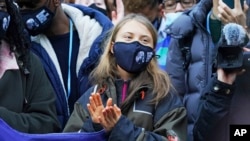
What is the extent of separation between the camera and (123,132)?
3.40m

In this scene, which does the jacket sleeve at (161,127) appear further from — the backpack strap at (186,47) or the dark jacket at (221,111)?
the backpack strap at (186,47)

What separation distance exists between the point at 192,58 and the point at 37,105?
3.29ft

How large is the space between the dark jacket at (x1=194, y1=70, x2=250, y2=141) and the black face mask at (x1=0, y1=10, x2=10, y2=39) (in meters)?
1.15

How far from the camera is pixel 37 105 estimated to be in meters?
3.72

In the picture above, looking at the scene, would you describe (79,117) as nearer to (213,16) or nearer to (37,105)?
(37,105)

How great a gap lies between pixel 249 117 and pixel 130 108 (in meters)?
0.67

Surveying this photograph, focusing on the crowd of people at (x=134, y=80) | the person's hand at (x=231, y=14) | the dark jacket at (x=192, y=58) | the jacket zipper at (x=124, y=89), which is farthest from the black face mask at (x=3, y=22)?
the person's hand at (x=231, y=14)

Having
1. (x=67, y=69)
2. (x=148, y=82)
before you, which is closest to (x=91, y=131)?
(x=148, y=82)

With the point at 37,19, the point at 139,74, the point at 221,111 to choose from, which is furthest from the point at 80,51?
the point at 221,111

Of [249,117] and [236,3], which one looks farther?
[236,3]

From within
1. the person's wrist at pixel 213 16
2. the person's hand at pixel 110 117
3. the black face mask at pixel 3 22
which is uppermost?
the black face mask at pixel 3 22

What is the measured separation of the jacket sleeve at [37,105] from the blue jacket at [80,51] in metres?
0.52

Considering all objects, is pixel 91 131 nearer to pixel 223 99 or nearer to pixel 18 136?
pixel 18 136

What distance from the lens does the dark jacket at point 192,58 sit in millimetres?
4047
